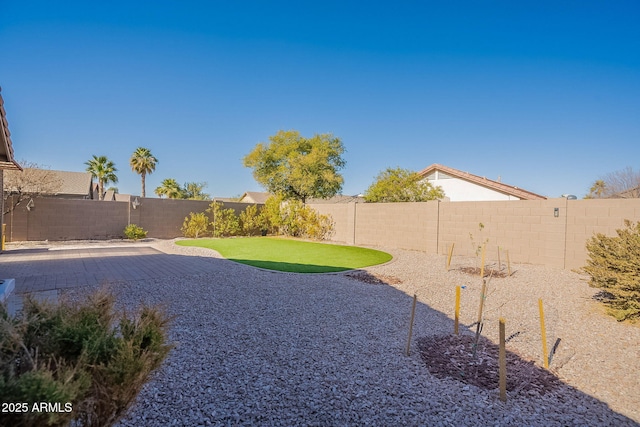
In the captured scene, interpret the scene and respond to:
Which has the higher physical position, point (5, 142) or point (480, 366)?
point (5, 142)

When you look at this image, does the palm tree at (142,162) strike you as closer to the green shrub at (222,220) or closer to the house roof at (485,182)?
the green shrub at (222,220)

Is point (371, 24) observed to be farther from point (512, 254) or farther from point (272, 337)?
point (272, 337)

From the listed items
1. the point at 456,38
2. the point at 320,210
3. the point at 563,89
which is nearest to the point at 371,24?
the point at 456,38

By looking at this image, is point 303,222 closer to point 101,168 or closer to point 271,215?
point 271,215

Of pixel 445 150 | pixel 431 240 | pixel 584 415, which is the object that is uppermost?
pixel 445 150

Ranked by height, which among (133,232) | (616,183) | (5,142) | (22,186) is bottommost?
(133,232)

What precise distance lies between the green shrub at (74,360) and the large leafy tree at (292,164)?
2051cm

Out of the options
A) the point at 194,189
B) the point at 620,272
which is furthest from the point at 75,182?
the point at 620,272

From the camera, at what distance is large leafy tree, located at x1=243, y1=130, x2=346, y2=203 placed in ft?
73.9

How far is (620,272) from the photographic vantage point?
561 cm

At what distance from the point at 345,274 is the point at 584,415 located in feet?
19.9

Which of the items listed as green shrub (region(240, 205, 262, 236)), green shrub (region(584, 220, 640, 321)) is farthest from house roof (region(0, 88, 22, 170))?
green shrub (region(240, 205, 262, 236))

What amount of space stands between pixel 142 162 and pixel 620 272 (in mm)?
32998

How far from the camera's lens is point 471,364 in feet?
11.9
